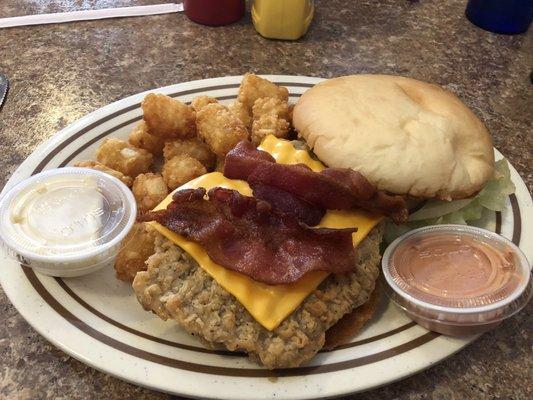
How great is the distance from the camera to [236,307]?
4.28 feet

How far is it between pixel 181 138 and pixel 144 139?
0.12 metres

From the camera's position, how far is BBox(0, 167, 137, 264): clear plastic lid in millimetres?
1435

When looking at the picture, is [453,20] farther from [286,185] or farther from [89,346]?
[89,346]

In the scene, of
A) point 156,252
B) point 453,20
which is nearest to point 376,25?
point 453,20

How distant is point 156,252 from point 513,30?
244 cm

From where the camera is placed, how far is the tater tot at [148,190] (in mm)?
1722

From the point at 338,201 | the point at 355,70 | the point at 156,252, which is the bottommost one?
the point at 355,70

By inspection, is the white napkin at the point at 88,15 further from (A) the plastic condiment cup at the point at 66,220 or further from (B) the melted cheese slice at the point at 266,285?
(B) the melted cheese slice at the point at 266,285

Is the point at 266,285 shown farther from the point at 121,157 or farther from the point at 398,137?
the point at 121,157

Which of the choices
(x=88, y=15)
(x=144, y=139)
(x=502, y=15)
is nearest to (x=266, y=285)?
(x=144, y=139)

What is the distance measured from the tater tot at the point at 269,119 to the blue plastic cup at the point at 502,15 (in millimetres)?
1631

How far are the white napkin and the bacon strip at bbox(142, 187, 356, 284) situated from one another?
1.90 metres

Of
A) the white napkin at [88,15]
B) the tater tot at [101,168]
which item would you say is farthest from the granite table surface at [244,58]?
the tater tot at [101,168]

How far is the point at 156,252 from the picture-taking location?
4.67ft
